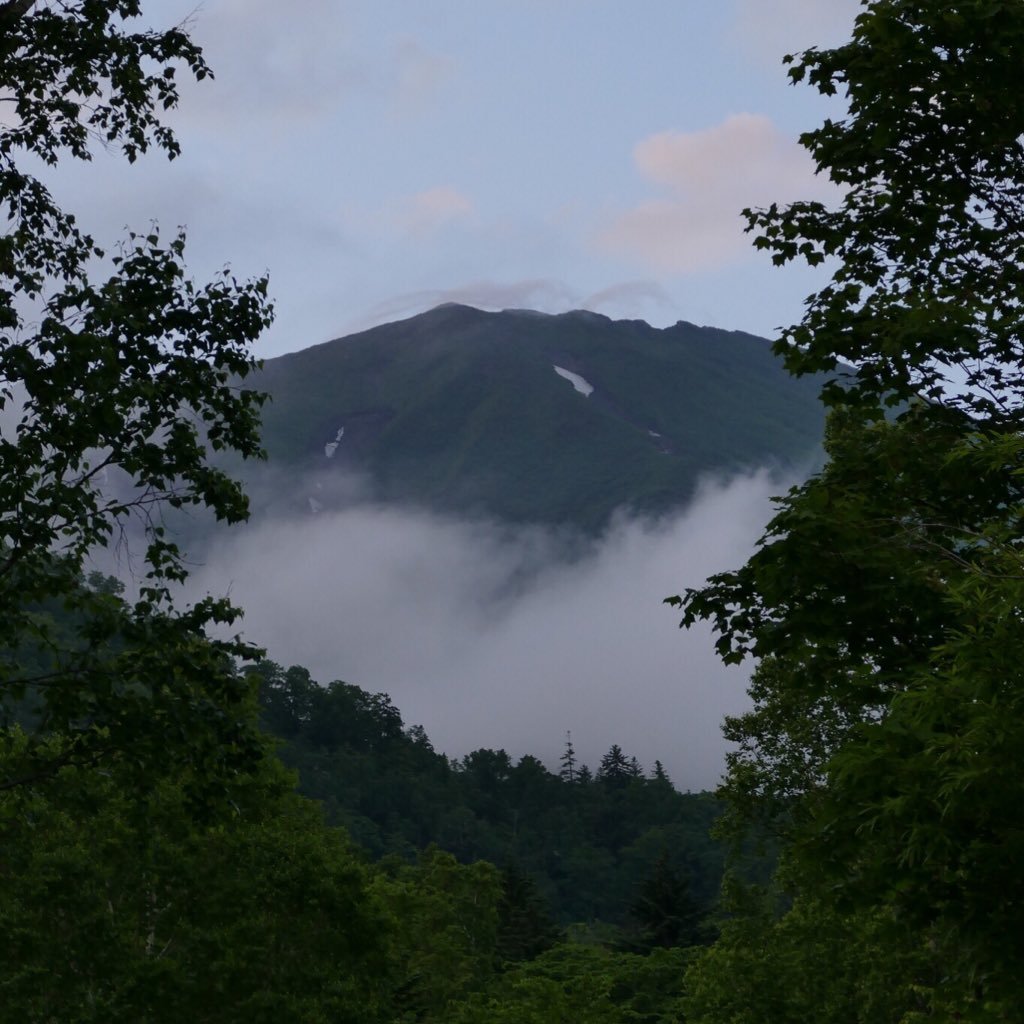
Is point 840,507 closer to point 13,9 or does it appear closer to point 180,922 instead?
point 13,9

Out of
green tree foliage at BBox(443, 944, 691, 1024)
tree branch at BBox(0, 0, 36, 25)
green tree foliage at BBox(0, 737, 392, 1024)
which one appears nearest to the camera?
tree branch at BBox(0, 0, 36, 25)

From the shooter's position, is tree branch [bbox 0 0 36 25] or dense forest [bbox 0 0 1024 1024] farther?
tree branch [bbox 0 0 36 25]

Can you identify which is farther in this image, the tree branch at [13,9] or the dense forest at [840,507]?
the tree branch at [13,9]

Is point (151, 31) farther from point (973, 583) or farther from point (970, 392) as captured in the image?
point (973, 583)

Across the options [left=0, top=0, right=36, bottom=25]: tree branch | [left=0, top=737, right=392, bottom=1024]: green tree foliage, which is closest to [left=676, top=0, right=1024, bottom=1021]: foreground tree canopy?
[left=0, top=0, right=36, bottom=25]: tree branch

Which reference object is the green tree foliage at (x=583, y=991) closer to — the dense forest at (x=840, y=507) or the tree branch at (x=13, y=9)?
the dense forest at (x=840, y=507)

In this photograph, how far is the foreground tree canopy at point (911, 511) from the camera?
973cm

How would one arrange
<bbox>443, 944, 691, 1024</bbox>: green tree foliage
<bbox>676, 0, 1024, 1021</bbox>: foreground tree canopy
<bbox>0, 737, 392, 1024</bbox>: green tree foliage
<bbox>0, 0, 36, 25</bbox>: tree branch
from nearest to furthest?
<bbox>676, 0, 1024, 1021</bbox>: foreground tree canopy < <bbox>0, 0, 36, 25</bbox>: tree branch < <bbox>0, 737, 392, 1024</bbox>: green tree foliage < <bbox>443, 944, 691, 1024</bbox>: green tree foliage

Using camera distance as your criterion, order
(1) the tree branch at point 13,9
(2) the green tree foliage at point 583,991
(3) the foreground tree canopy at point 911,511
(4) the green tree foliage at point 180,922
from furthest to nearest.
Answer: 1. (2) the green tree foliage at point 583,991
2. (4) the green tree foliage at point 180,922
3. (1) the tree branch at point 13,9
4. (3) the foreground tree canopy at point 911,511

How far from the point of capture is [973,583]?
9.59m

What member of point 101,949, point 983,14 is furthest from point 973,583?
point 101,949

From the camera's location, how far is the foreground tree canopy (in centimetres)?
Answer: 973

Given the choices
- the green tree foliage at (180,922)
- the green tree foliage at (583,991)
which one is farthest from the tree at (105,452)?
the green tree foliage at (583,991)

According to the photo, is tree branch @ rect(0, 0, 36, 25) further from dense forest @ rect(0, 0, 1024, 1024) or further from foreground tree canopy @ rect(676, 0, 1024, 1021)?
foreground tree canopy @ rect(676, 0, 1024, 1021)
